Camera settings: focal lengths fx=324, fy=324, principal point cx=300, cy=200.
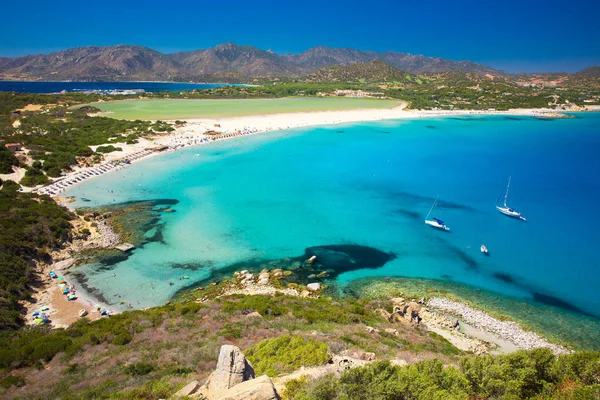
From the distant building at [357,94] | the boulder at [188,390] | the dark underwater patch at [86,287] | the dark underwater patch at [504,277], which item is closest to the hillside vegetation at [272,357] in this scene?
the boulder at [188,390]

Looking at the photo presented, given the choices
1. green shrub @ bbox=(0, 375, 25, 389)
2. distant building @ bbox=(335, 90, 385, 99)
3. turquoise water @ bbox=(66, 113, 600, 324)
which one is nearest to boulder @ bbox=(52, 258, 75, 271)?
turquoise water @ bbox=(66, 113, 600, 324)

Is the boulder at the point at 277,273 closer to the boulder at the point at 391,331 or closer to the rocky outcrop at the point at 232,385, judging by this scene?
the boulder at the point at 391,331

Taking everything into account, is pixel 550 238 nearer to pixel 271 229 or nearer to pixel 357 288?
pixel 357 288

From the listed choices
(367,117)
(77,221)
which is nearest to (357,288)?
(77,221)

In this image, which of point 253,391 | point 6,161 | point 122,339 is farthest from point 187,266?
point 6,161

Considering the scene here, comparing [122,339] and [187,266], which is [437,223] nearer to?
[187,266]

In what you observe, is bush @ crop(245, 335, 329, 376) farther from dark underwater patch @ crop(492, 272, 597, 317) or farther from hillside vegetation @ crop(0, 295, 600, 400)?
dark underwater patch @ crop(492, 272, 597, 317)

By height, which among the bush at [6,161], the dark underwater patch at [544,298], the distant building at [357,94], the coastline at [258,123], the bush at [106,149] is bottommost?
the dark underwater patch at [544,298]
